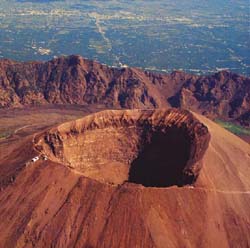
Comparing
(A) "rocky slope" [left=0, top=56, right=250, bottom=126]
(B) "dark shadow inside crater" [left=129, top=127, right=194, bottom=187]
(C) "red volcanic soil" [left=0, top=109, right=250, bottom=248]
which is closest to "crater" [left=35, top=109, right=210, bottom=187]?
(B) "dark shadow inside crater" [left=129, top=127, right=194, bottom=187]

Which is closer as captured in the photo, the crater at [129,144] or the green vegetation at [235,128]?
the crater at [129,144]

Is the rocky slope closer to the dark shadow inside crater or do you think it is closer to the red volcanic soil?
the dark shadow inside crater

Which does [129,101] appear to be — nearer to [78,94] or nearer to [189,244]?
[78,94]

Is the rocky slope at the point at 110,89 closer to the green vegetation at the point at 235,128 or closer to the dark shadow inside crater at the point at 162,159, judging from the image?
the green vegetation at the point at 235,128

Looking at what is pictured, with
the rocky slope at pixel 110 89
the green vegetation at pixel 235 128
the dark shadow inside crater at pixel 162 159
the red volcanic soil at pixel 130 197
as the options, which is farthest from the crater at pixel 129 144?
the rocky slope at pixel 110 89

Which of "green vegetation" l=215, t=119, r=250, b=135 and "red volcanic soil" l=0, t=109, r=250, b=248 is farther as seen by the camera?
"green vegetation" l=215, t=119, r=250, b=135

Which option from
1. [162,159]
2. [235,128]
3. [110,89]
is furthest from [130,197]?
[110,89]
